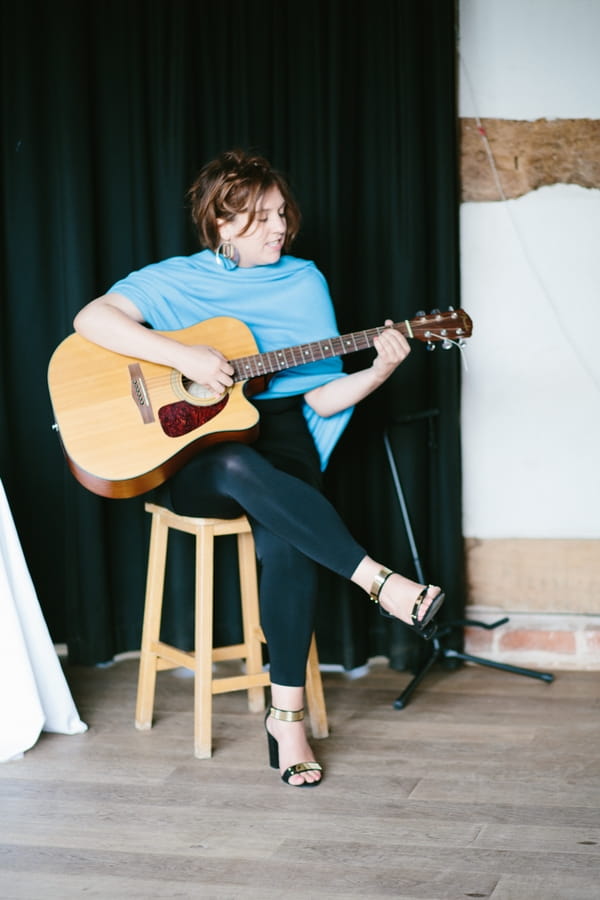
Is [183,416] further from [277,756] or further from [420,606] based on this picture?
[277,756]

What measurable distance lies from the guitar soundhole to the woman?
0.05 meters

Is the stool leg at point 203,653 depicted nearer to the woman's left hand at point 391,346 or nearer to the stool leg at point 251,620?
the stool leg at point 251,620

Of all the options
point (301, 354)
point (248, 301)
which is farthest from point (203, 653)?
point (248, 301)

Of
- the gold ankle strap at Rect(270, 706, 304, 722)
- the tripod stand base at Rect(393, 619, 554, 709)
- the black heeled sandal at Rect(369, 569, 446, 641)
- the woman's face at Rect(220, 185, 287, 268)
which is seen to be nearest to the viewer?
the black heeled sandal at Rect(369, 569, 446, 641)

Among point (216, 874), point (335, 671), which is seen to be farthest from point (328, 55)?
point (216, 874)

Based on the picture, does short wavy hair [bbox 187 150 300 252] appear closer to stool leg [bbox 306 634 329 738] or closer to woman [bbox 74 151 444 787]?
woman [bbox 74 151 444 787]

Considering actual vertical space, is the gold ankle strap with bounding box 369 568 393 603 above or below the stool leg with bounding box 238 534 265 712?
above

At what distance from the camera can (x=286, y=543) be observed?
2.11 meters

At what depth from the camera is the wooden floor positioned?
1.67m

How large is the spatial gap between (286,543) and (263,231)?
0.75m

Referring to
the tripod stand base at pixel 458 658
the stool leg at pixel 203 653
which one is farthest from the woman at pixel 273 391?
→ the tripod stand base at pixel 458 658

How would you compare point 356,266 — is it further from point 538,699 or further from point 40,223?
point 538,699

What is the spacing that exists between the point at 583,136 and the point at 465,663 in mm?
1493

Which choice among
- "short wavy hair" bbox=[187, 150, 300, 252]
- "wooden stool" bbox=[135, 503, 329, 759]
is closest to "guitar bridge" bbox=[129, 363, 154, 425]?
"wooden stool" bbox=[135, 503, 329, 759]
